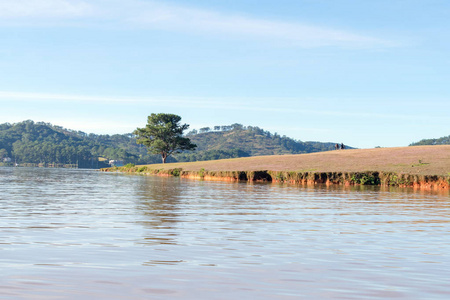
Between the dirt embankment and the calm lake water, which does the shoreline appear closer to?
the dirt embankment

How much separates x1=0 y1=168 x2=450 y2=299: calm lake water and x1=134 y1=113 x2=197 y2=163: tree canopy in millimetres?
105962

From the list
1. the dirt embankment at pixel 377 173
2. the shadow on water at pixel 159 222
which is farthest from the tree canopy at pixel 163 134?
the shadow on water at pixel 159 222

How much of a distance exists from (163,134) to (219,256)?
115 metres

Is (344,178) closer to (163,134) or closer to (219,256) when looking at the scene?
(219,256)

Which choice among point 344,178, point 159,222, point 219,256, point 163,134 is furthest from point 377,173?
point 163,134

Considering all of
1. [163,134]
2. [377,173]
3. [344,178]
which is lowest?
[344,178]

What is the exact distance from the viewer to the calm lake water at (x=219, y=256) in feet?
24.2

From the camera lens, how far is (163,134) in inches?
4887

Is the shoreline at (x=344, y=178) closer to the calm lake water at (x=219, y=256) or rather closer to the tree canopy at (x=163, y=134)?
the calm lake water at (x=219, y=256)

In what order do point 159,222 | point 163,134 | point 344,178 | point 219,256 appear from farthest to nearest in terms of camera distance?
point 163,134, point 344,178, point 159,222, point 219,256

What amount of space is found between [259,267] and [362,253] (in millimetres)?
2903

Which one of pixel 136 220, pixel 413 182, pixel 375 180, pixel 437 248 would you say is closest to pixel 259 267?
pixel 437 248

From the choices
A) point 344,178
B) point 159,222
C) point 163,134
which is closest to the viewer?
point 159,222

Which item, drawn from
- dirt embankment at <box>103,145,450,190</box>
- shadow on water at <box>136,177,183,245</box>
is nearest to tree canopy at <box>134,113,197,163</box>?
dirt embankment at <box>103,145,450,190</box>
